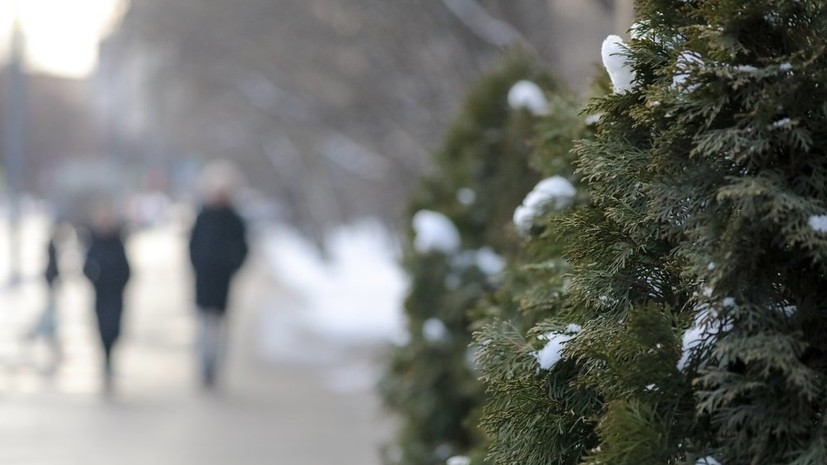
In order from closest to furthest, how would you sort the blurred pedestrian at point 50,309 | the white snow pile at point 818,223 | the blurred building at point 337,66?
the white snow pile at point 818,223 → the blurred building at point 337,66 → the blurred pedestrian at point 50,309

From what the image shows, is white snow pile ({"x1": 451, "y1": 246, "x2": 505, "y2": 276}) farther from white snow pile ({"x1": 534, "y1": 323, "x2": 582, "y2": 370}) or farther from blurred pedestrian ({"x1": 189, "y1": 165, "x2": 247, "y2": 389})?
blurred pedestrian ({"x1": 189, "y1": 165, "x2": 247, "y2": 389})

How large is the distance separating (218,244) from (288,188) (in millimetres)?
25194

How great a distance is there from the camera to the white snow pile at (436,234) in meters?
5.88

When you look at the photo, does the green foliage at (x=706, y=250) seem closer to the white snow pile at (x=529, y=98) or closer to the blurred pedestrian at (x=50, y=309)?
the white snow pile at (x=529, y=98)

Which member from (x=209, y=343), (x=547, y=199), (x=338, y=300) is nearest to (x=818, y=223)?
(x=547, y=199)

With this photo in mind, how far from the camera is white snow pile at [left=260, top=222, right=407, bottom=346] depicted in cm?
1688

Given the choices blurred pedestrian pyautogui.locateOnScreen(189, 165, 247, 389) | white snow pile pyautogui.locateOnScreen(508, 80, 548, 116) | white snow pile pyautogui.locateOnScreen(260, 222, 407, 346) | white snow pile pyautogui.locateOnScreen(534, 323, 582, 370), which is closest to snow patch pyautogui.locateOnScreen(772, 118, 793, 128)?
white snow pile pyautogui.locateOnScreen(534, 323, 582, 370)

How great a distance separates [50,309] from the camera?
531 inches

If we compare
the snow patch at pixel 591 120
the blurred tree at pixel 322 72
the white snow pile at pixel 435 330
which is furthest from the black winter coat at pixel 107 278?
the snow patch at pixel 591 120

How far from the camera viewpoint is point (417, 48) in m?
13.9

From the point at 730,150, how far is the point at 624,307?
1.31 ft

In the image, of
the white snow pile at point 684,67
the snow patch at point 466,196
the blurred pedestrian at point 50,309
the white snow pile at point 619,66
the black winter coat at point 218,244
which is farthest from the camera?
the blurred pedestrian at point 50,309

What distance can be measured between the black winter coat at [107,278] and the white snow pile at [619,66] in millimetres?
9033

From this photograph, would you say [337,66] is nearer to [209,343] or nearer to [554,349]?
[209,343]
